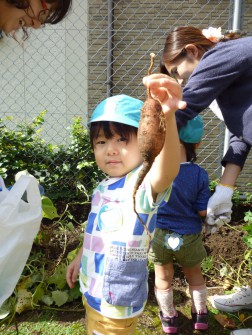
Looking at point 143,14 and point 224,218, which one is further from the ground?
point 143,14

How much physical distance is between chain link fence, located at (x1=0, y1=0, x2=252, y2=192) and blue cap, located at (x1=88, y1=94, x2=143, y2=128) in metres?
3.66

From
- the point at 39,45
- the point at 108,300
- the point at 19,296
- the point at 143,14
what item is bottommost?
the point at 19,296

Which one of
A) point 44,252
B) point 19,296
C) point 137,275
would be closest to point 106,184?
point 137,275

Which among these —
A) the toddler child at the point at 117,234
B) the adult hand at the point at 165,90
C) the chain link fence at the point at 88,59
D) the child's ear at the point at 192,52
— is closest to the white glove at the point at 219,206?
the toddler child at the point at 117,234

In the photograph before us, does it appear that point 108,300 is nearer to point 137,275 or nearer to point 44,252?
point 137,275

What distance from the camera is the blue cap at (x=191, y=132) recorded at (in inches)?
84.3

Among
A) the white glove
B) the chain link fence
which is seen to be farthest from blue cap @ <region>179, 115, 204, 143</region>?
the chain link fence

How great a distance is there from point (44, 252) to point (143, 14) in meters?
3.92

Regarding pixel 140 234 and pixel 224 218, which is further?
pixel 224 218

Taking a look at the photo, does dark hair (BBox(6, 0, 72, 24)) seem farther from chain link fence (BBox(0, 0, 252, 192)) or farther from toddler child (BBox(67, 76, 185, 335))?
chain link fence (BBox(0, 0, 252, 192))

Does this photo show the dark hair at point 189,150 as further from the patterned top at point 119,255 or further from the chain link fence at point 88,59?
the chain link fence at point 88,59

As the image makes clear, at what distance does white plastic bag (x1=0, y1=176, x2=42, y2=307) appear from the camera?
1.43 metres

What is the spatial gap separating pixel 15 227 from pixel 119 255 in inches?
16.0

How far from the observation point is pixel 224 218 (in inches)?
84.6
